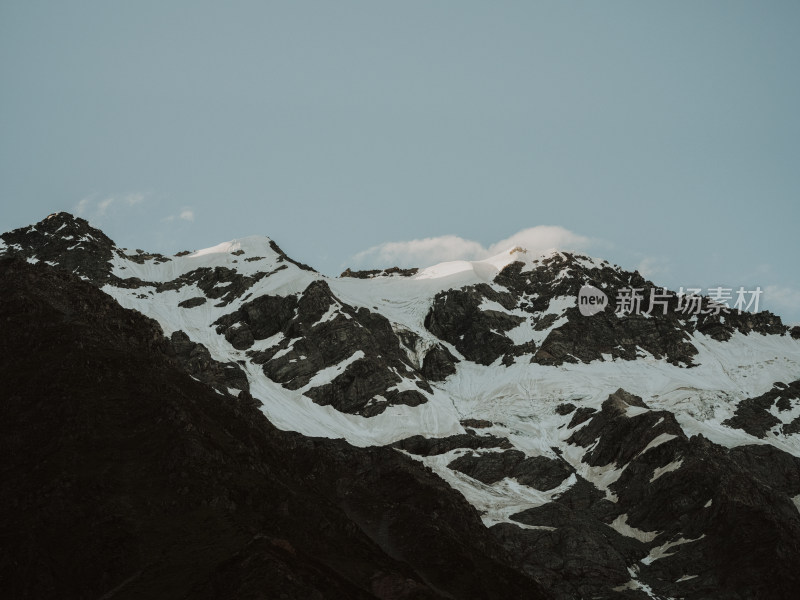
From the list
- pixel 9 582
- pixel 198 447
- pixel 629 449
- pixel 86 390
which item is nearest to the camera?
pixel 9 582

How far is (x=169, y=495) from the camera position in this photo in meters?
102

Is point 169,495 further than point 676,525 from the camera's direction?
No

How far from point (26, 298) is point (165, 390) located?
1540 inches

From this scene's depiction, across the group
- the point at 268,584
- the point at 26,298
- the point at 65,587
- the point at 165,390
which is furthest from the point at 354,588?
the point at 26,298

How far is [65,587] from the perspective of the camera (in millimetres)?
86750

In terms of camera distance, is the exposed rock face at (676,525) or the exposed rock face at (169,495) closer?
the exposed rock face at (169,495)

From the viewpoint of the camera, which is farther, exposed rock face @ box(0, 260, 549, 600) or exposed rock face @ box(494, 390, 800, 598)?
exposed rock face @ box(494, 390, 800, 598)

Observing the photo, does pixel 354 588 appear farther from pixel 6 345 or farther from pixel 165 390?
pixel 6 345

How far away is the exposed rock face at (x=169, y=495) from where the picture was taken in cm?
8762

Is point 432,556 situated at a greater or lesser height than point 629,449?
lesser

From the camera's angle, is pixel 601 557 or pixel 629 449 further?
pixel 629 449

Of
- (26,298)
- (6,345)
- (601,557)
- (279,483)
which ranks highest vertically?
(26,298)

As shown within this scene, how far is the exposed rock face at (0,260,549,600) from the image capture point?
87625 mm

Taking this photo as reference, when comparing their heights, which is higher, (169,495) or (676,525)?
(169,495)
